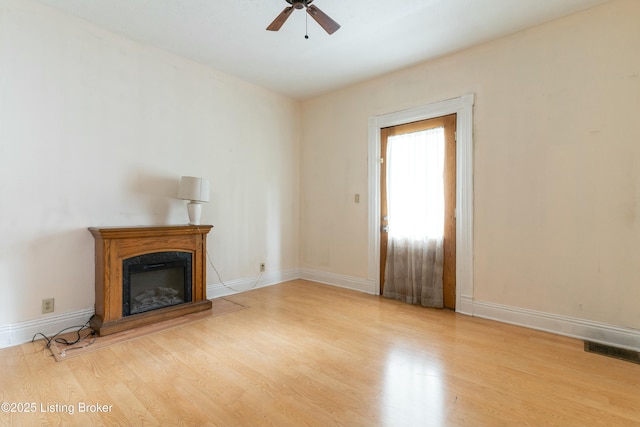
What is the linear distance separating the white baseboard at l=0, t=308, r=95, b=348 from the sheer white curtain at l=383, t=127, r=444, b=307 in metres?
3.19

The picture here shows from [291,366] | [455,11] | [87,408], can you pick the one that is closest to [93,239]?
[87,408]

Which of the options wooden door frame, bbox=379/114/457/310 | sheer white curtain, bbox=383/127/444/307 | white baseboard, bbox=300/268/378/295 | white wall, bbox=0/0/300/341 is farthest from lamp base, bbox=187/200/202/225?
wooden door frame, bbox=379/114/457/310

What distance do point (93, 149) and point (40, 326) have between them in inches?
63.2

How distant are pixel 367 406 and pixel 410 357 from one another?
0.71 metres

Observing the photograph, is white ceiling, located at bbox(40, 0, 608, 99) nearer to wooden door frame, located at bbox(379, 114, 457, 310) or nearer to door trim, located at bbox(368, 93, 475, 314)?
door trim, located at bbox(368, 93, 475, 314)

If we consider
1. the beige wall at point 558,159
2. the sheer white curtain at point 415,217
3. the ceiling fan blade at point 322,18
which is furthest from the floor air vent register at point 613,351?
the ceiling fan blade at point 322,18

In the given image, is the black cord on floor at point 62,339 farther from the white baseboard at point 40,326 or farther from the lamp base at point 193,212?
the lamp base at point 193,212

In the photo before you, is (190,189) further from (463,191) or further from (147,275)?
(463,191)

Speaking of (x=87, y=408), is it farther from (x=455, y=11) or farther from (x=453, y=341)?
(x=455, y=11)

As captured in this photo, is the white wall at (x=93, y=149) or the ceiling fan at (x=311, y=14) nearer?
the ceiling fan at (x=311, y=14)

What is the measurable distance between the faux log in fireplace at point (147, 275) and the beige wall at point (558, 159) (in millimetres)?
3018

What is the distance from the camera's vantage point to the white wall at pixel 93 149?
249cm

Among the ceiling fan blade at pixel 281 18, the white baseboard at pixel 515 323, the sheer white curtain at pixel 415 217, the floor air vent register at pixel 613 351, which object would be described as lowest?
the floor air vent register at pixel 613 351

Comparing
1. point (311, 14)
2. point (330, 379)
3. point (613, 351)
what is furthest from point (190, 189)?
point (613, 351)
